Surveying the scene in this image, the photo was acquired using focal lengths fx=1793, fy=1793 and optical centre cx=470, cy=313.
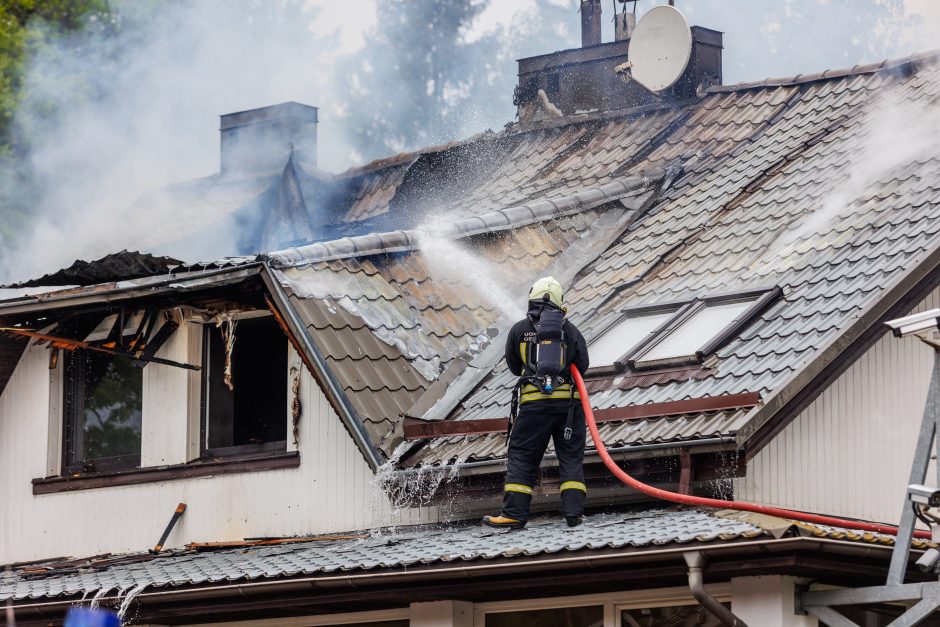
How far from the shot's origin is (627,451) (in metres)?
11.9

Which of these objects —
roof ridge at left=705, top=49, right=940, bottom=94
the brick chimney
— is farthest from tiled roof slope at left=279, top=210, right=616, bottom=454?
the brick chimney

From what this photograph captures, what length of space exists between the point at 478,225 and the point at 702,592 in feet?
20.5

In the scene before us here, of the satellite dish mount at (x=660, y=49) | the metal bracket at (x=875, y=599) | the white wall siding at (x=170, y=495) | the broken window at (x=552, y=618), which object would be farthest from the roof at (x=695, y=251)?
the metal bracket at (x=875, y=599)

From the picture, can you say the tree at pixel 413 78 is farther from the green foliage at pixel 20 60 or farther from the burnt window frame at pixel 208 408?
the burnt window frame at pixel 208 408

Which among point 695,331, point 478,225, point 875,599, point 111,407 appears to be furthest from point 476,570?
point 111,407

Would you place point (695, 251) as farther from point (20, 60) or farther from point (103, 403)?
point (20, 60)

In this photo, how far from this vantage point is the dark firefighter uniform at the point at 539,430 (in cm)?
1169

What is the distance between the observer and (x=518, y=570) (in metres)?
10.8

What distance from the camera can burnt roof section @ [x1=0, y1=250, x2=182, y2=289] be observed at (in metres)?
14.3

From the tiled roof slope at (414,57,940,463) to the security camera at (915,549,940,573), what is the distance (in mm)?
1865

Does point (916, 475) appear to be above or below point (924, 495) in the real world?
above

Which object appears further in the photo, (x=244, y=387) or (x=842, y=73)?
(x=842, y=73)

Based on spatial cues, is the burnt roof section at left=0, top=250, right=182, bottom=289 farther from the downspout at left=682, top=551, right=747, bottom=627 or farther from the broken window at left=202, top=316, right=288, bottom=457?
the downspout at left=682, top=551, right=747, bottom=627

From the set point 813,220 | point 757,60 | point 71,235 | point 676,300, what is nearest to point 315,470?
point 676,300
